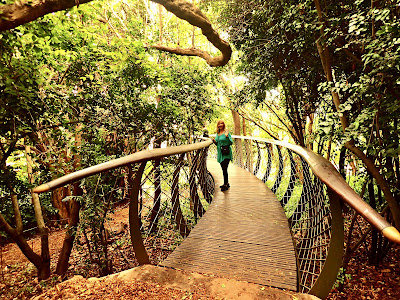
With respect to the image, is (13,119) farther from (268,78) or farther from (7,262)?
(7,262)

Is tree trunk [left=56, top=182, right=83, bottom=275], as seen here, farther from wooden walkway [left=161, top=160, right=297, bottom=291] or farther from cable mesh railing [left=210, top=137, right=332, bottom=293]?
cable mesh railing [left=210, top=137, right=332, bottom=293]

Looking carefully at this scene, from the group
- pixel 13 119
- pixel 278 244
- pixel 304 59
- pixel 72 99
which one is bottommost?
pixel 278 244

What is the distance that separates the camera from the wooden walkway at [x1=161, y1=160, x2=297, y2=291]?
1719 mm

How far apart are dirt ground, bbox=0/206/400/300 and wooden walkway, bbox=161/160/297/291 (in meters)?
0.32

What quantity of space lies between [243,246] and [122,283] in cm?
122

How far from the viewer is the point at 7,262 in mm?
5445

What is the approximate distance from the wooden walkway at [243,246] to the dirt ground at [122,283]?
32cm

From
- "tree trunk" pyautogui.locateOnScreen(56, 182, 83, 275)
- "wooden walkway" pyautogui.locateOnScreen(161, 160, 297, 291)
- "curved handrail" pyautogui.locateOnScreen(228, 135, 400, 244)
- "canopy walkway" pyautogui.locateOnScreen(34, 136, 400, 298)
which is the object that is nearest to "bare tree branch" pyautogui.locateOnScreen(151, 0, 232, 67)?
"canopy walkway" pyautogui.locateOnScreen(34, 136, 400, 298)

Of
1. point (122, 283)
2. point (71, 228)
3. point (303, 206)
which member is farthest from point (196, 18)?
point (71, 228)

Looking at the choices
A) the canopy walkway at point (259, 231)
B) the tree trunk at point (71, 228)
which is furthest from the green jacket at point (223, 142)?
the tree trunk at point (71, 228)

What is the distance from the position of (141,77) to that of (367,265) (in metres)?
5.20

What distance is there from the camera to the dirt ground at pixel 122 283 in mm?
1328

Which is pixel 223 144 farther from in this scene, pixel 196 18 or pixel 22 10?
pixel 22 10

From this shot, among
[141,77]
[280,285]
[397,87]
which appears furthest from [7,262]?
[397,87]
